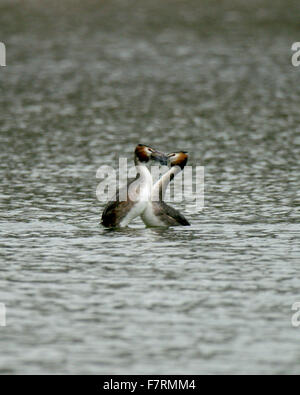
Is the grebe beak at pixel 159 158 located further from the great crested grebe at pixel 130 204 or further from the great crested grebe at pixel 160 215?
the great crested grebe at pixel 160 215

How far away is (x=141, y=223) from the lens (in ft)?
66.5

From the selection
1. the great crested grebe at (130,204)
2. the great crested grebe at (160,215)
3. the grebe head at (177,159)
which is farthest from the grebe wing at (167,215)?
the grebe head at (177,159)

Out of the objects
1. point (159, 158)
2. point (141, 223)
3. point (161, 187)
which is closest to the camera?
point (161, 187)

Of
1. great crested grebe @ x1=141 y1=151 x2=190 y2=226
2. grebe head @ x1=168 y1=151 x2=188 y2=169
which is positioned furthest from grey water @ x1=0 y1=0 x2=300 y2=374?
grebe head @ x1=168 y1=151 x2=188 y2=169

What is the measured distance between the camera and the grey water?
1298 centimetres

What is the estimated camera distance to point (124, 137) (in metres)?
30.2

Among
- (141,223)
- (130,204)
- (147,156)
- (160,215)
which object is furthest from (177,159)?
(130,204)

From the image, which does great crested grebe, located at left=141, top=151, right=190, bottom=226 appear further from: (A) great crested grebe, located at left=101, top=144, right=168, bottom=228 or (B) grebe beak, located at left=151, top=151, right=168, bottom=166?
(B) grebe beak, located at left=151, top=151, right=168, bottom=166

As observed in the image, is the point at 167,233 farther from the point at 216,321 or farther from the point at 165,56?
the point at 165,56

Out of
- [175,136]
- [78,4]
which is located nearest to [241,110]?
[175,136]

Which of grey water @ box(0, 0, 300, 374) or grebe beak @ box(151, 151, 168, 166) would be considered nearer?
grey water @ box(0, 0, 300, 374)

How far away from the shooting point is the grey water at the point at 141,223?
1298 cm

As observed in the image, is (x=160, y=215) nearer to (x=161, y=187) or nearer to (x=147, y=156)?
(x=161, y=187)

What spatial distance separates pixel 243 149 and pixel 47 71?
16.8 m
